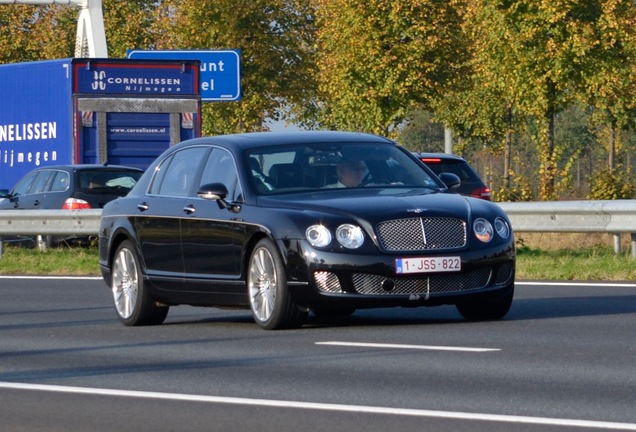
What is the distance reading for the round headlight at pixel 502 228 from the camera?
12.3m

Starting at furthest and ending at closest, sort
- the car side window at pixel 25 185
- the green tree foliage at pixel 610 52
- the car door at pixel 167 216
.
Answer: the green tree foliage at pixel 610 52 < the car side window at pixel 25 185 < the car door at pixel 167 216

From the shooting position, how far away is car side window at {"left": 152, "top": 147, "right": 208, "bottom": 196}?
1366cm

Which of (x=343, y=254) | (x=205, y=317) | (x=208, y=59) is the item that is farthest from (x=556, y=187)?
(x=343, y=254)

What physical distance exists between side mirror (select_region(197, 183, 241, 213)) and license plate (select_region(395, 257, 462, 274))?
1470 millimetres

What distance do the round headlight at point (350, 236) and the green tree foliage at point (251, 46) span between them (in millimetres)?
43257

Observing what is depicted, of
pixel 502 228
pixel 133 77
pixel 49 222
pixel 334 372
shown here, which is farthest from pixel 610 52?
pixel 334 372

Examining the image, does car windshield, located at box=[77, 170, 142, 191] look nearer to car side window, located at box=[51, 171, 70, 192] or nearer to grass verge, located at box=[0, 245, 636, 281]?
car side window, located at box=[51, 171, 70, 192]

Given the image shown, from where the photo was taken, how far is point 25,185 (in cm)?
2711

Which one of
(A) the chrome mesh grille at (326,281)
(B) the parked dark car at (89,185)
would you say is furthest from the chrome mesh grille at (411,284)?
(B) the parked dark car at (89,185)

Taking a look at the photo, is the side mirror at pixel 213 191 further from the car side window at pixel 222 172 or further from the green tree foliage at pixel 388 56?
the green tree foliage at pixel 388 56

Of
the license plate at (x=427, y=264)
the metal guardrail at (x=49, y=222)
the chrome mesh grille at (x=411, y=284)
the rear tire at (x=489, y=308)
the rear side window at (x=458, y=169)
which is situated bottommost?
the rear tire at (x=489, y=308)

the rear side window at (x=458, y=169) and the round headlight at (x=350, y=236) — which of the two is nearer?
the round headlight at (x=350, y=236)

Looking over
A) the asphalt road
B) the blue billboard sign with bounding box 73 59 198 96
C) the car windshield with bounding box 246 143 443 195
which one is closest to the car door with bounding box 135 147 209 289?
the asphalt road

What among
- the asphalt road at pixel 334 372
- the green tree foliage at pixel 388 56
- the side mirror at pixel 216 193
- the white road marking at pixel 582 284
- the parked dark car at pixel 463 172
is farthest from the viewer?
the green tree foliage at pixel 388 56
